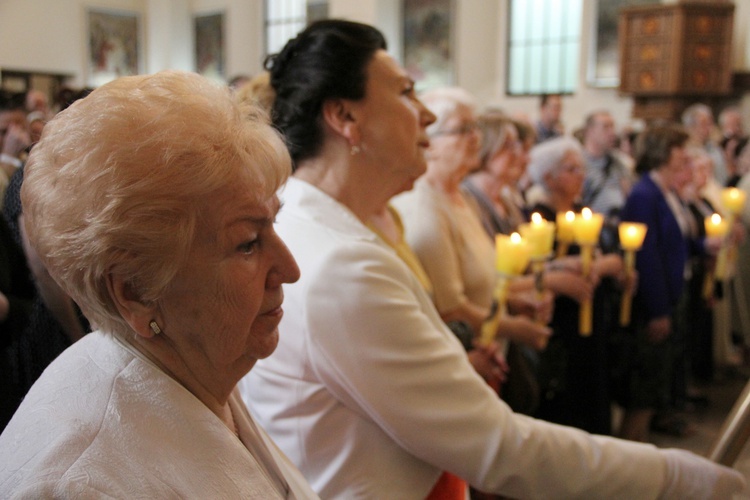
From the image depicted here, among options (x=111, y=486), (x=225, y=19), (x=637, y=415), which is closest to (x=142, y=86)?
(x=111, y=486)

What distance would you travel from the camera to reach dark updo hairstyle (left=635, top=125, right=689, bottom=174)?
13.9ft

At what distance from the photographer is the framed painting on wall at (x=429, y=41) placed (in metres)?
14.6

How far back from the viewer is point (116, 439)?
855 millimetres

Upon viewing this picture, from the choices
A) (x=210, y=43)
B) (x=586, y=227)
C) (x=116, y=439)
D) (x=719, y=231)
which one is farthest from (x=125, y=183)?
(x=210, y=43)

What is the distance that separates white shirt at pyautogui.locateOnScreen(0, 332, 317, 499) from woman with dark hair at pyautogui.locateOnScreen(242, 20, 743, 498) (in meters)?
0.43

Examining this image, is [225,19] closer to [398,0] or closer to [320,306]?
[398,0]

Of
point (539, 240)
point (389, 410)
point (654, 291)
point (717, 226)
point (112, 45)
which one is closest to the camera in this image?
point (389, 410)

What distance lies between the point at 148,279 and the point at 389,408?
2.00 feet

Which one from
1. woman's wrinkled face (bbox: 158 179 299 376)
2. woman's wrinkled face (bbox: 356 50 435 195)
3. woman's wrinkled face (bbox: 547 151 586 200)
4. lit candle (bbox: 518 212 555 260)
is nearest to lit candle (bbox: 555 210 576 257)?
woman's wrinkled face (bbox: 547 151 586 200)

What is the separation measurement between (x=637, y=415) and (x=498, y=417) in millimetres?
2917

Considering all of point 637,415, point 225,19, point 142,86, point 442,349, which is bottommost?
point 637,415

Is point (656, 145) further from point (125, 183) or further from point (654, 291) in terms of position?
point (125, 183)

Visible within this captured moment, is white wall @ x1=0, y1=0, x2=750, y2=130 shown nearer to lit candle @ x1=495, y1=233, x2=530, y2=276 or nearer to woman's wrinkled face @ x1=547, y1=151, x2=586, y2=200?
woman's wrinkled face @ x1=547, y1=151, x2=586, y2=200

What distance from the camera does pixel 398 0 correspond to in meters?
15.1
